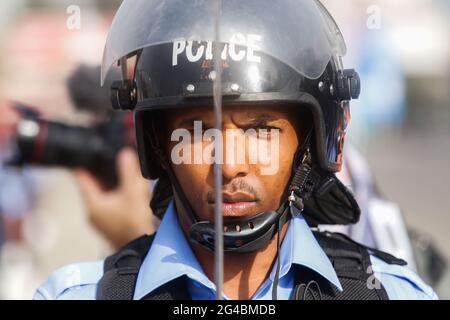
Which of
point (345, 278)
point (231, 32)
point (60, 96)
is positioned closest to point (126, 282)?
point (345, 278)

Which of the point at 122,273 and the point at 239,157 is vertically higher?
the point at 239,157

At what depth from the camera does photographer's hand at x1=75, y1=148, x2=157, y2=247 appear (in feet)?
14.5

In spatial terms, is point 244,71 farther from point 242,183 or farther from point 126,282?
point 126,282

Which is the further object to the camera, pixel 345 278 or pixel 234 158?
pixel 345 278

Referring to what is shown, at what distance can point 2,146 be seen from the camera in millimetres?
7184

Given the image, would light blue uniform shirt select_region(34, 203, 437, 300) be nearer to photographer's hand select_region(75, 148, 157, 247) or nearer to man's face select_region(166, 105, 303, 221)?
man's face select_region(166, 105, 303, 221)

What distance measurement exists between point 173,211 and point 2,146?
4878 millimetres

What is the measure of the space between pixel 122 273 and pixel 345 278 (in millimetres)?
523

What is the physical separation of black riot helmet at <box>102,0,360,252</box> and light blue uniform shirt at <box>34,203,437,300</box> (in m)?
0.08

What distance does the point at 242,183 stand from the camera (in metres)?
2.29

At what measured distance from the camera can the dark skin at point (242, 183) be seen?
7.53ft

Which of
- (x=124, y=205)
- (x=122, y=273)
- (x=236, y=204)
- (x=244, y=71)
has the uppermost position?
(x=244, y=71)

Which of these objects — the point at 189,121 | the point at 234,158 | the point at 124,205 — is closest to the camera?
the point at 234,158
